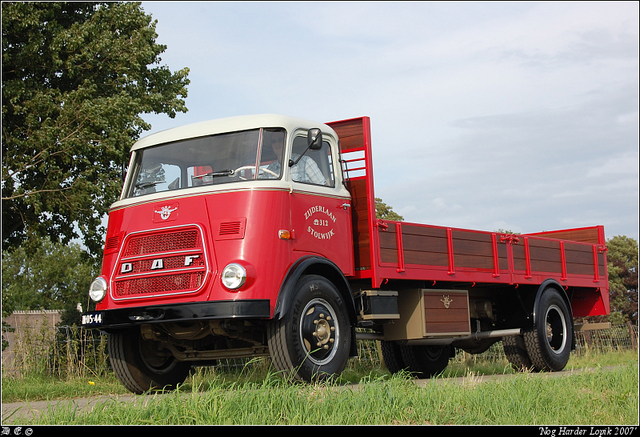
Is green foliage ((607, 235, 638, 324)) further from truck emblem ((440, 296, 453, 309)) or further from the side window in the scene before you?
the side window

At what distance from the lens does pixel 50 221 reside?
17.4 metres

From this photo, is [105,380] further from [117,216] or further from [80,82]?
[80,82]

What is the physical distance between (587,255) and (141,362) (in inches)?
338

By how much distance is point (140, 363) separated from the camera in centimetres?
836

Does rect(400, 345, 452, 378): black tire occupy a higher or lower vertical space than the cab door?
lower

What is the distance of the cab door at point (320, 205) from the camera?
7812mm

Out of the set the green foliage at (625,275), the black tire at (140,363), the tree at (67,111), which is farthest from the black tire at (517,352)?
the green foliage at (625,275)

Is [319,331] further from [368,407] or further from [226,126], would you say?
[226,126]

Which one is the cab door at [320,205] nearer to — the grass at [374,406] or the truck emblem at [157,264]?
the truck emblem at [157,264]

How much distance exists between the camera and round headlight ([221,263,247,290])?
6969mm

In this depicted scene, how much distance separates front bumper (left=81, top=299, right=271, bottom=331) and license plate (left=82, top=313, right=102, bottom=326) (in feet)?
0.23

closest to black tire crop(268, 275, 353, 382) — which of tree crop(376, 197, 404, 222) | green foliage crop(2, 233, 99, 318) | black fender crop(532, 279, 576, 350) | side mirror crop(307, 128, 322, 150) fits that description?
side mirror crop(307, 128, 322, 150)

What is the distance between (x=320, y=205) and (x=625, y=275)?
4539cm
